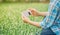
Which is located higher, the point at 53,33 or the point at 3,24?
the point at 53,33

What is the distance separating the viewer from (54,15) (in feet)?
4.06

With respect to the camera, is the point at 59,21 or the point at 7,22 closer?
the point at 59,21

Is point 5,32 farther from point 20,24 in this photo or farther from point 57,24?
point 57,24

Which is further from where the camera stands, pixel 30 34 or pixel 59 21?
pixel 30 34

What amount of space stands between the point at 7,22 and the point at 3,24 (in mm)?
79

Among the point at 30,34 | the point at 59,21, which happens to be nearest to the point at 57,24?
the point at 59,21

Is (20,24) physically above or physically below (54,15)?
below

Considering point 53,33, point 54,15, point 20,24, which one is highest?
point 54,15

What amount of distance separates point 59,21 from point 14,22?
923 mm

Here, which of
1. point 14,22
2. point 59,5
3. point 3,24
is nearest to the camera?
point 59,5

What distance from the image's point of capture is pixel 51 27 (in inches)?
50.4

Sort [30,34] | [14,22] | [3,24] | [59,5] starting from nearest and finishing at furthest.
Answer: [59,5] < [30,34] < [3,24] < [14,22]

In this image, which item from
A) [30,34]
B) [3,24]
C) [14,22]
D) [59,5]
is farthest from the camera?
[14,22]

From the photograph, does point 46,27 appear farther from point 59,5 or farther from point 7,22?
point 7,22
